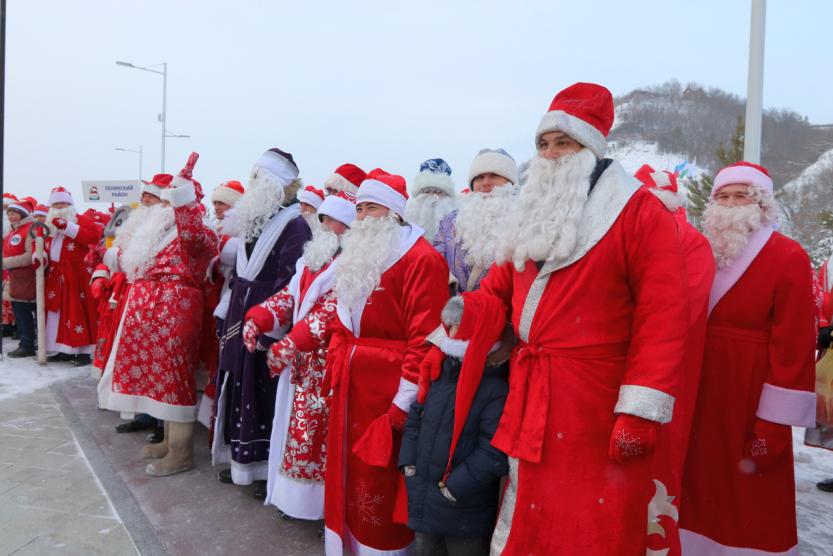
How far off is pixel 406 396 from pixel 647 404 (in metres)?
1.19

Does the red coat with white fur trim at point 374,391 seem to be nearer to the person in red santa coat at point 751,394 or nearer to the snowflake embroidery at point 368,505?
the snowflake embroidery at point 368,505

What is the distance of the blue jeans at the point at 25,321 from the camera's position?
28.6 ft

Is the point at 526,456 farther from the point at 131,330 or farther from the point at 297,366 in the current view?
the point at 131,330

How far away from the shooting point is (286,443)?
11.3 ft

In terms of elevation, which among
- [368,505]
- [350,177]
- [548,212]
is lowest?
[368,505]

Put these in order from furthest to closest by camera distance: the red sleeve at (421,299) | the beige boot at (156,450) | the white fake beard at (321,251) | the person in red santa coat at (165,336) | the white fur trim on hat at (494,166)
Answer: the beige boot at (156,450) < the person in red santa coat at (165,336) < the white fur trim on hat at (494,166) < the white fake beard at (321,251) < the red sleeve at (421,299)

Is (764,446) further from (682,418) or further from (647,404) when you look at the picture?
(647,404)

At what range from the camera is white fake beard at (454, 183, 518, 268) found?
359 centimetres

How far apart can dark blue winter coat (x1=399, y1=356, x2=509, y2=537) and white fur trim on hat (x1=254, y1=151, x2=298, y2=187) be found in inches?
88.0

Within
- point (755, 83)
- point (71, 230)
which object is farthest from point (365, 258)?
point (71, 230)

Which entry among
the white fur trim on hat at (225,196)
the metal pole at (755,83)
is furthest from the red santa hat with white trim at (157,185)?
the metal pole at (755,83)

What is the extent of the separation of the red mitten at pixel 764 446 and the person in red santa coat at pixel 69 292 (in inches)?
317

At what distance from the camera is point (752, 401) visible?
289 cm

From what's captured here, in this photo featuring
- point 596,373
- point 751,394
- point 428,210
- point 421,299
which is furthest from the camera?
point 428,210
